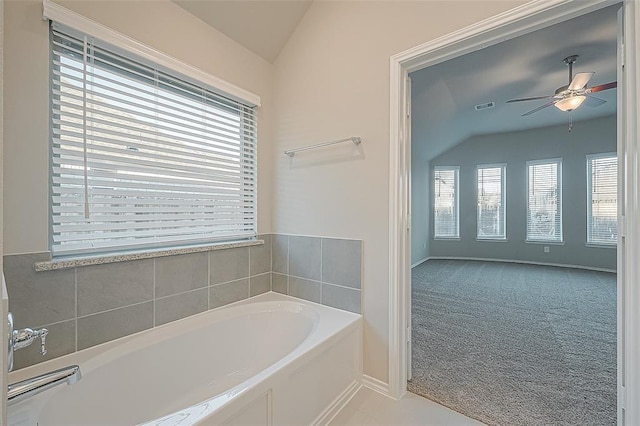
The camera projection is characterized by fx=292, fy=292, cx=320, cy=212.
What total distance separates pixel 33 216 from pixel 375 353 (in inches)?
79.2

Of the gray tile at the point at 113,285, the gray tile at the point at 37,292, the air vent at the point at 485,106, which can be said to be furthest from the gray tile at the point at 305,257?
the air vent at the point at 485,106

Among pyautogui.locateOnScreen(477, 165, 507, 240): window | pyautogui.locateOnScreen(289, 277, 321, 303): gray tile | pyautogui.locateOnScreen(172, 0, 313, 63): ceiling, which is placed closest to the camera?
pyautogui.locateOnScreen(172, 0, 313, 63): ceiling

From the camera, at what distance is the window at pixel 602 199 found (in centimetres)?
531

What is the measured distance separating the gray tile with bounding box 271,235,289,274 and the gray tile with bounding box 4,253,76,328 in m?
1.33

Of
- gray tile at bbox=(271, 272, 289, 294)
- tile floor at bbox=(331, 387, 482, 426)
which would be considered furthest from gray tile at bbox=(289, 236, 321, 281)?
tile floor at bbox=(331, 387, 482, 426)

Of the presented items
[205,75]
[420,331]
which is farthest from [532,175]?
[205,75]

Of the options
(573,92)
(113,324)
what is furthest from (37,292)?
(573,92)

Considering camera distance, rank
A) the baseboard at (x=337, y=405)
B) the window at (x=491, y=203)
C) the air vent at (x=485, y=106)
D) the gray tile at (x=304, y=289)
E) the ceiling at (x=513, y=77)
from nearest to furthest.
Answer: the baseboard at (x=337, y=405) → the gray tile at (x=304, y=289) → the ceiling at (x=513, y=77) → the air vent at (x=485, y=106) → the window at (x=491, y=203)

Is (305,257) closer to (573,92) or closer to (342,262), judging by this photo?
(342,262)

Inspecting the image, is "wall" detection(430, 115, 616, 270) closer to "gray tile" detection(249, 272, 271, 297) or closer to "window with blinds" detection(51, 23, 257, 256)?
"gray tile" detection(249, 272, 271, 297)

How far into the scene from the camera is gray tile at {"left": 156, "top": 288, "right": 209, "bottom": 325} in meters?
1.78

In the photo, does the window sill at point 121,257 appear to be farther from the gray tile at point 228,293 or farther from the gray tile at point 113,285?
the gray tile at point 228,293

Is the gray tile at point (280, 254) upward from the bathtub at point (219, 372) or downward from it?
upward

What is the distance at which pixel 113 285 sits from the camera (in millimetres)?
1587
